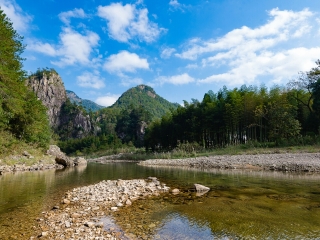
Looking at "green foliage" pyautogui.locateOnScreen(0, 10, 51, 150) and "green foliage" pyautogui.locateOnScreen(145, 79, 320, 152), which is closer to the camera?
"green foliage" pyautogui.locateOnScreen(0, 10, 51, 150)

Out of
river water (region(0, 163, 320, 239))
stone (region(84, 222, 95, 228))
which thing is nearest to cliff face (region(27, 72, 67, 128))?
river water (region(0, 163, 320, 239))

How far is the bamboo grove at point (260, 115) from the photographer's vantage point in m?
32.2

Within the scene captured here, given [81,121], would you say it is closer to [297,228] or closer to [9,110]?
[9,110]

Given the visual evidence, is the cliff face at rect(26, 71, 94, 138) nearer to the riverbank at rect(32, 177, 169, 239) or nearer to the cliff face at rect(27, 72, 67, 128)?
the cliff face at rect(27, 72, 67, 128)

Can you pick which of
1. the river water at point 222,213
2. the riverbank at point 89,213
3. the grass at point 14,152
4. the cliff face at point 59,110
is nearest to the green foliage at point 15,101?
the grass at point 14,152

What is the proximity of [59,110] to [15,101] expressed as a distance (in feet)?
404

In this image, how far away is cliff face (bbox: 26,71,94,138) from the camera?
128 m

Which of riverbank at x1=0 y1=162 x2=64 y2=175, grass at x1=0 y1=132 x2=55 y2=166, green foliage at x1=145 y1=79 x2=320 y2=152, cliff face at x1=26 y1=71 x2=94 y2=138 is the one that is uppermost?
cliff face at x1=26 y1=71 x2=94 y2=138

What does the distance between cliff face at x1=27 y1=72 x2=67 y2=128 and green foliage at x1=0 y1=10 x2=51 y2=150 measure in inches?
4334

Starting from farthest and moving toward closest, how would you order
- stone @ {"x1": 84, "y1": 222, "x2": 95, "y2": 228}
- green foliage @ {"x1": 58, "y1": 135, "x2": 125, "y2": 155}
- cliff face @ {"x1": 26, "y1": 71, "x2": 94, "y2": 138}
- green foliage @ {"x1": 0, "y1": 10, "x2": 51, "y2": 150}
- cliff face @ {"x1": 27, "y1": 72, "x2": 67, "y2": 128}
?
cliff face @ {"x1": 26, "y1": 71, "x2": 94, "y2": 138} < cliff face @ {"x1": 27, "y1": 72, "x2": 67, "y2": 128} < green foliage @ {"x1": 58, "y1": 135, "x2": 125, "y2": 155} < green foliage @ {"x1": 0, "y1": 10, "x2": 51, "y2": 150} < stone @ {"x1": 84, "y1": 222, "x2": 95, "y2": 228}

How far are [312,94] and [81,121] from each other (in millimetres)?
120406

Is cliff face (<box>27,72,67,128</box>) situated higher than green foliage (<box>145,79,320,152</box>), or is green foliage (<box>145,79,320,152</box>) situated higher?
cliff face (<box>27,72,67,128</box>)

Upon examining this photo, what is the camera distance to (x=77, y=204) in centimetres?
777

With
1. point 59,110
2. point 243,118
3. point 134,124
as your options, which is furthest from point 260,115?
point 59,110
